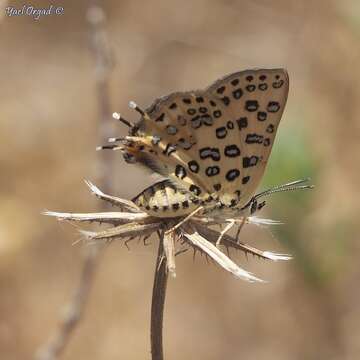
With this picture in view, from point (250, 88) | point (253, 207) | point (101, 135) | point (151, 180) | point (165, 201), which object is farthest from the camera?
point (151, 180)

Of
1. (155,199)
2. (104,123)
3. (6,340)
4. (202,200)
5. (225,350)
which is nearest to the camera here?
(155,199)

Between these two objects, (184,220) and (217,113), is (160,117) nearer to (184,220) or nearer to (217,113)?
(217,113)

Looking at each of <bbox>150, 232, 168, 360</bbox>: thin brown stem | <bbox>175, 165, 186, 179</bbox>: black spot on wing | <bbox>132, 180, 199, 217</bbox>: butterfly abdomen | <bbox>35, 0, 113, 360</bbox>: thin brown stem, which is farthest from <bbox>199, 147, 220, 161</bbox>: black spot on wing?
<bbox>35, 0, 113, 360</bbox>: thin brown stem

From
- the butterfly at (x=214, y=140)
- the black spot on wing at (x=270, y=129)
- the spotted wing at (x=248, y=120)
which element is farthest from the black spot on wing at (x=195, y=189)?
the black spot on wing at (x=270, y=129)

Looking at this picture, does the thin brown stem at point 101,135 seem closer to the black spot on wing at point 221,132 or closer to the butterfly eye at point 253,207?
the black spot on wing at point 221,132

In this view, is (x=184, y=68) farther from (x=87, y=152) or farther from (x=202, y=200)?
(x=202, y=200)

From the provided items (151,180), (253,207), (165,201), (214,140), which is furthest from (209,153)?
(151,180)

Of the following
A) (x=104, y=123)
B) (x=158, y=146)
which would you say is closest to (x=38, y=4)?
(x=104, y=123)
